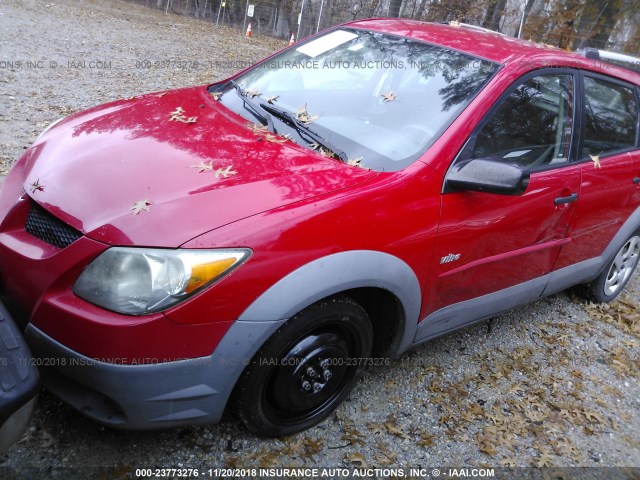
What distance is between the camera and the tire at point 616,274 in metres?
4.31

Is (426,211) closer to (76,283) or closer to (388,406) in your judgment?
(388,406)

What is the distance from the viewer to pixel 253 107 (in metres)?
3.08

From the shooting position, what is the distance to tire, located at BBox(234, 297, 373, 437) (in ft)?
7.32

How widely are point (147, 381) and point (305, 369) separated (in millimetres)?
727

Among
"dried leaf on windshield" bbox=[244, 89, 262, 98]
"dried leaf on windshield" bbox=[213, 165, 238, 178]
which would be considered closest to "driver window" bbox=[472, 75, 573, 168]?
"dried leaf on windshield" bbox=[213, 165, 238, 178]

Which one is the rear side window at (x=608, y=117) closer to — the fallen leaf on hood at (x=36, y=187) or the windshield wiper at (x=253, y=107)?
the windshield wiper at (x=253, y=107)

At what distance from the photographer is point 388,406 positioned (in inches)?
115

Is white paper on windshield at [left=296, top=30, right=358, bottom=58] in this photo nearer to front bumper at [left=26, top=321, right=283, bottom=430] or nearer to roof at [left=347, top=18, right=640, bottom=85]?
roof at [left=347, top=18, right=640, bottom=85]

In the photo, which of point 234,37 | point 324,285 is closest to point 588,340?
point 324,285

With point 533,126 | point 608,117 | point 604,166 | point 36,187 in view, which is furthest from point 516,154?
point 36,187

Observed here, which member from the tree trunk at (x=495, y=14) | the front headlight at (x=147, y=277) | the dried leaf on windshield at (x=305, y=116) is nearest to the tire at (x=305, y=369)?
the front headlight at (x=147, y=277)

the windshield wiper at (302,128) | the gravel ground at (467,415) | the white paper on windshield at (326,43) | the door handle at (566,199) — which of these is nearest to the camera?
the gravel ground at (467,415)

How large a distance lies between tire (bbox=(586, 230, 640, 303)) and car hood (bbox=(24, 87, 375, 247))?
280 cm

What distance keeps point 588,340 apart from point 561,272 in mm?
759
